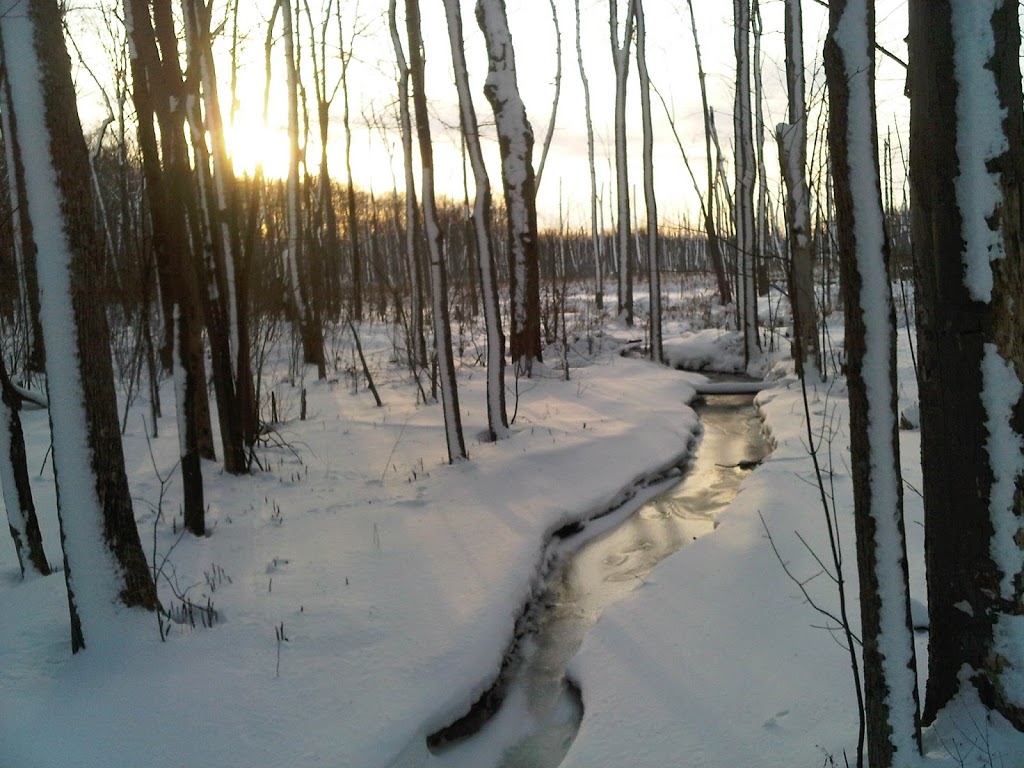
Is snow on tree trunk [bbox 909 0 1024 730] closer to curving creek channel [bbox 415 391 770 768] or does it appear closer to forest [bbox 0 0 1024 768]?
forest [bbox 0 0 1024 768]

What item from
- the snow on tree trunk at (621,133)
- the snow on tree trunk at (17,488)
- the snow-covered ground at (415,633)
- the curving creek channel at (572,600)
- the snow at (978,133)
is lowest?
the curving creek channel at (572,600)

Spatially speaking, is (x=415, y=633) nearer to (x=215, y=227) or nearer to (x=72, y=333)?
(x=72, y=333)

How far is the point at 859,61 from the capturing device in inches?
69.5

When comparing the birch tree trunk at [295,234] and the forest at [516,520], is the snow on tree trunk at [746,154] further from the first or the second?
the birch tree trunk at [295,234]

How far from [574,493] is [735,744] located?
336 cm

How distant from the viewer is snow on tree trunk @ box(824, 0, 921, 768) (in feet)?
5.88

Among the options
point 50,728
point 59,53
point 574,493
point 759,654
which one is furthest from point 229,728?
point 574,493

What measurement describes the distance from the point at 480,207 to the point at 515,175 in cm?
401

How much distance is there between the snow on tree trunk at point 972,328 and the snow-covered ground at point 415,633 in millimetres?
326

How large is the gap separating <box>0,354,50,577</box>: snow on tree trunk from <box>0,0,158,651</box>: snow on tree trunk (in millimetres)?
1103

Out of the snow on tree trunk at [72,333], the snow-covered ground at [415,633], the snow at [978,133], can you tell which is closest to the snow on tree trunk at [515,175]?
the snow-covered ground at [415,633]

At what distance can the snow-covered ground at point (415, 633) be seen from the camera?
2.79 m

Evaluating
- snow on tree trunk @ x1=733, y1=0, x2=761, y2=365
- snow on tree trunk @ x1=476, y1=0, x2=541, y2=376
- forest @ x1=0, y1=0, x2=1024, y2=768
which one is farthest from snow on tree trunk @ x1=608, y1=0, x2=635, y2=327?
forest @ x1=0, y1=0, x2=1024, y2=768

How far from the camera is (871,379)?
1846mm
